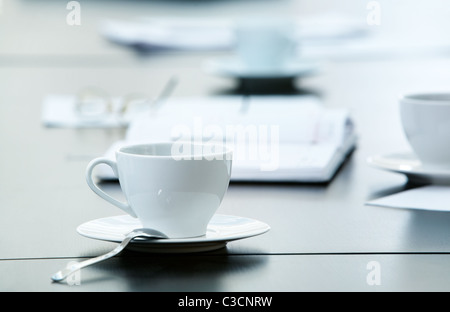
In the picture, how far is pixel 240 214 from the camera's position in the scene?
0.75 m

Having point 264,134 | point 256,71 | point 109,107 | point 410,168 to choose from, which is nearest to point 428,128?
point 410,168

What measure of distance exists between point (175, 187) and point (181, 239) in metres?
0.04

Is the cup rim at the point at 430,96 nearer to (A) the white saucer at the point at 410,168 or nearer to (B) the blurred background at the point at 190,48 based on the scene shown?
(A) the white saucer at the point at 410,168

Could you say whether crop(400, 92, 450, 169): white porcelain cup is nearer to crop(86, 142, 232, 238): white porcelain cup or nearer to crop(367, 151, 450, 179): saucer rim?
crop(367, 151, 450, 179): saucer rim

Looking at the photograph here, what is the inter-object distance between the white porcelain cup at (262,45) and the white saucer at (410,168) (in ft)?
2.63

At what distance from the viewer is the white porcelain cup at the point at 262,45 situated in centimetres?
171

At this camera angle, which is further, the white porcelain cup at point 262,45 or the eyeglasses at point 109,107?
the white porcelain cup at point 262,45

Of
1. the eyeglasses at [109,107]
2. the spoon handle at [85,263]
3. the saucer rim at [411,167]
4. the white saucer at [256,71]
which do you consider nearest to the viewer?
the spoon handle at [85,263]

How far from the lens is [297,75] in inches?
66.9

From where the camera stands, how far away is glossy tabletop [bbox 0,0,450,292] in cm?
56

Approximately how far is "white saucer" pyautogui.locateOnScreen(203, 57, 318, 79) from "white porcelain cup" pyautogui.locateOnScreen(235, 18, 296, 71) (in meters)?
0.01

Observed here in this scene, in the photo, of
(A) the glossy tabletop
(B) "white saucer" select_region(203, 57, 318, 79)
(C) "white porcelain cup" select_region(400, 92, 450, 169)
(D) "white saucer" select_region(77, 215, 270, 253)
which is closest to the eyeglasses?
(A) the glossy tabletop

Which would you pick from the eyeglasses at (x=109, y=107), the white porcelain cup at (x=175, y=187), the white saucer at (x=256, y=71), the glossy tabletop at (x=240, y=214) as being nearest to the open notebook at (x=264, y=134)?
the glossy tabletop at (x=240, y=214)

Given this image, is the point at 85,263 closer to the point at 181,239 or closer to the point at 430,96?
the point at 181,239
